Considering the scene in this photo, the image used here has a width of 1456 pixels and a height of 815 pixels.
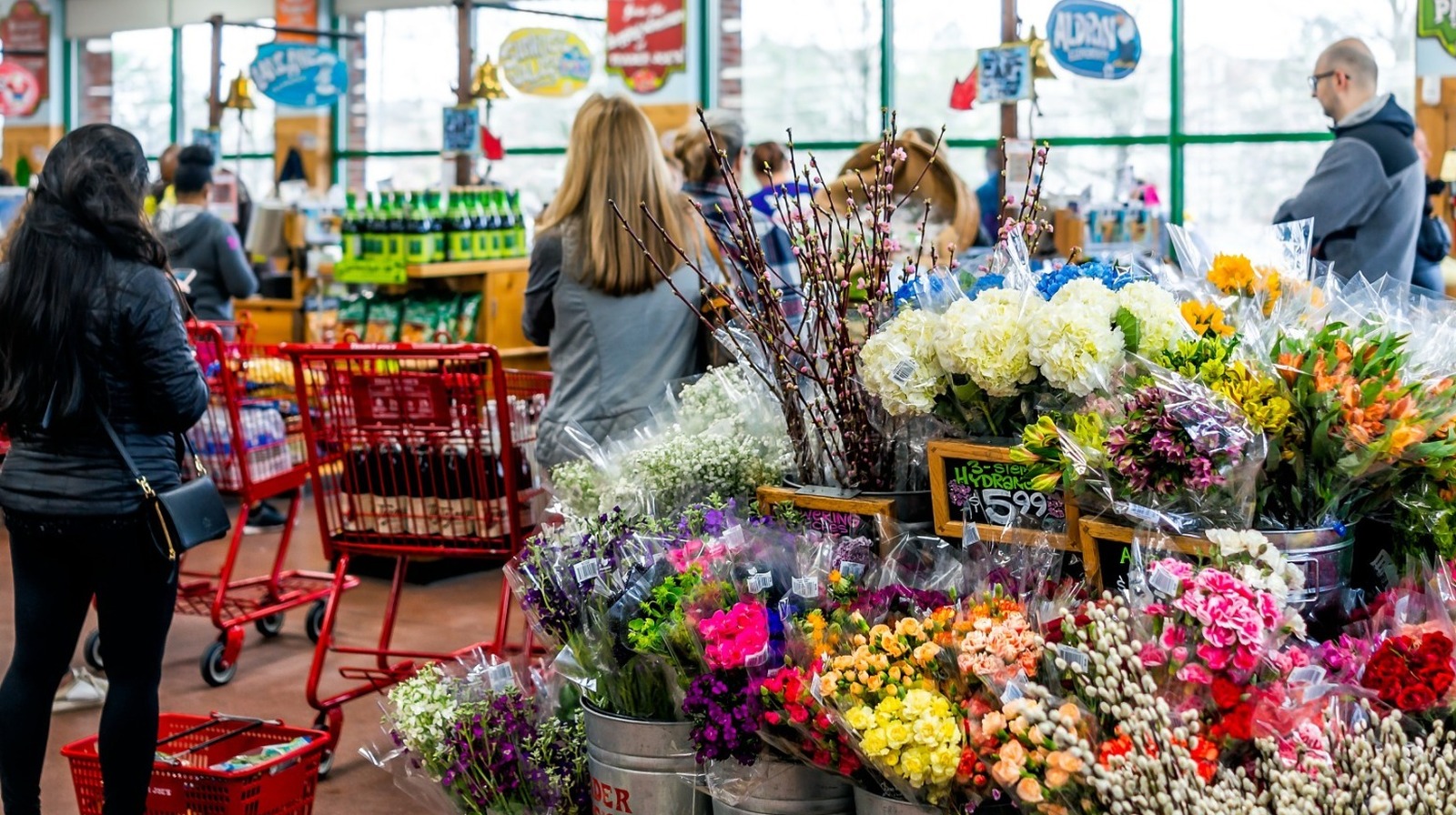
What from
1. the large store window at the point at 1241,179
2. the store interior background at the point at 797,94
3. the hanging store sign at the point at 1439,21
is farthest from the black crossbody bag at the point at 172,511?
the large store window at the point at 1241,179

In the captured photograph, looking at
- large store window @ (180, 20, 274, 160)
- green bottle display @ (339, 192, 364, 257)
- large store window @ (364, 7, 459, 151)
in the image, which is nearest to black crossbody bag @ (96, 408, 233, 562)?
green bottle display @ (339, 192, 364, 257)

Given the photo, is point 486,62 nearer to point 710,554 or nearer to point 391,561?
point 391,561

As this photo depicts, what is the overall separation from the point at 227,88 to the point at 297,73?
508 centimetres

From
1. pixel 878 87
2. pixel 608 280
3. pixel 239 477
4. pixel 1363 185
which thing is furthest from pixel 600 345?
pixel 878 87

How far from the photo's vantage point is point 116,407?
298cm

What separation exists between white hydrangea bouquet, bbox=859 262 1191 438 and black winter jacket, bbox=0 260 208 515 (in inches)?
58.4

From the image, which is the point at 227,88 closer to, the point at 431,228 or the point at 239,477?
the point at 431,228

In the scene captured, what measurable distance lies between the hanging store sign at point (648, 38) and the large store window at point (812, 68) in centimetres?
83

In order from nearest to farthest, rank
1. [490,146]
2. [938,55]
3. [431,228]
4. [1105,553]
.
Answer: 1. [1105,553]
2. [431,228]
3. [490,146]
4. [938,55]

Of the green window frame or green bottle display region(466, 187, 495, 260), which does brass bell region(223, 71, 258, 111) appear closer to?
the green window frame

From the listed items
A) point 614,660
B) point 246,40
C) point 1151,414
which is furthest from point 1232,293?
point 246,40

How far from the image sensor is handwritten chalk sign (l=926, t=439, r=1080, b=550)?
81.2 inches

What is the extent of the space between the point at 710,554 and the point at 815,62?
10.1 meters

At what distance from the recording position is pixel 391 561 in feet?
20.0
